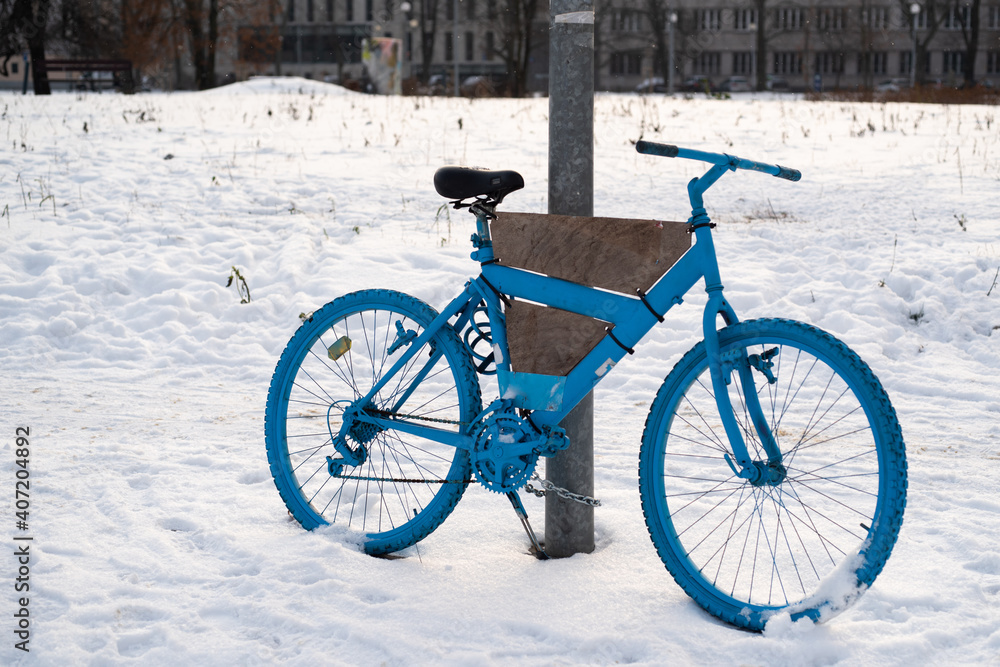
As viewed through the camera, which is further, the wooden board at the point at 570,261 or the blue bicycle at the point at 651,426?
the wooden board at the point at 570,261

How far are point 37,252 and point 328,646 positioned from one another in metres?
5.83

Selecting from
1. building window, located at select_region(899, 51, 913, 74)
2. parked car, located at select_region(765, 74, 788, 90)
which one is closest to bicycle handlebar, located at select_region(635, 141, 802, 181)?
parked car, located at select_region(765, 74, 788, 90)

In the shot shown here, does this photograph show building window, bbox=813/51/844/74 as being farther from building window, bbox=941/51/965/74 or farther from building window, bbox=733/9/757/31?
building window, bbox=941/51/965/74

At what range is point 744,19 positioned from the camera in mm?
79125

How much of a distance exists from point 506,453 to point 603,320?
22.6 inches

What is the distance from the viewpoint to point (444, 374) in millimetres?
5672

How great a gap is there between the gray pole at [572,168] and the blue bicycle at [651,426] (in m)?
0.17

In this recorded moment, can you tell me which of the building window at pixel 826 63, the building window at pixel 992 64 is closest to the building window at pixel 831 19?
the building window at pixel 826 63

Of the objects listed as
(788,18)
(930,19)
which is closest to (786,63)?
(788,18)

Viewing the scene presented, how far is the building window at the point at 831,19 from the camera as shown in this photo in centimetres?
6758

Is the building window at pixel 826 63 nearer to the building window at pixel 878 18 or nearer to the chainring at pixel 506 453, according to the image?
the building window at pixel 878 18

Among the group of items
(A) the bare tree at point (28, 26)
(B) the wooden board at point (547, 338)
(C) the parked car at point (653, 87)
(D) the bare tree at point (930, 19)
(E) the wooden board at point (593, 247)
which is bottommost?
(B) the wooden board at point (547, 338)

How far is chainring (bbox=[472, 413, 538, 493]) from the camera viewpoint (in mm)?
3066

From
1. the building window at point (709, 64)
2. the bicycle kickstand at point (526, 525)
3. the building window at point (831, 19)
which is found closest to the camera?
the bicycle kickstand at point (526, 525)
